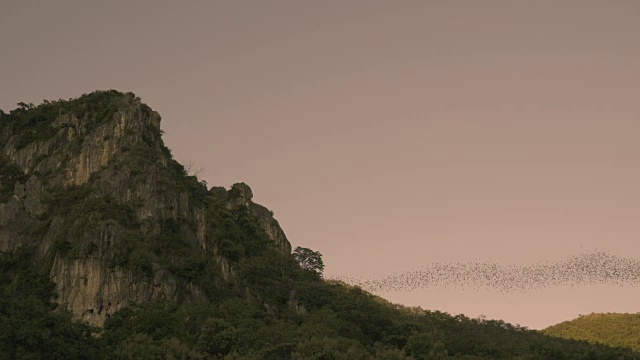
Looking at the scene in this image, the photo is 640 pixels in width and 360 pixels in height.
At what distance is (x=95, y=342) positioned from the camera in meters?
52.3

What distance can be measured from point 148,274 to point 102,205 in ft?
32.1

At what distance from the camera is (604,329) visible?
110875 mm

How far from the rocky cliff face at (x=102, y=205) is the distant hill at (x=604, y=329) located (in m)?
56.3

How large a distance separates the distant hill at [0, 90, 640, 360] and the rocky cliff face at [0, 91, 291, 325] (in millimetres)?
142

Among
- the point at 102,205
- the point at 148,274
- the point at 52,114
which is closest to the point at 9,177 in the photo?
the point at 52,114

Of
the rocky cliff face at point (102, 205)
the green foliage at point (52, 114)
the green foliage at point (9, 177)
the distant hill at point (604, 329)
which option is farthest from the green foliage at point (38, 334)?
the distant hill at point (604, 329)

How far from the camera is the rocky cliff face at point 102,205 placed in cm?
6631

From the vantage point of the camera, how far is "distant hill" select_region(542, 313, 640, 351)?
10322 centimetres

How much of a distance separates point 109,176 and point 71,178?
5.27m

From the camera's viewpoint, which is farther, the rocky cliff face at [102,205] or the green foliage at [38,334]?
the rocky cliff face at [102,205]

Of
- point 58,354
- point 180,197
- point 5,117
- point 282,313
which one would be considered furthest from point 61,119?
point 58,354

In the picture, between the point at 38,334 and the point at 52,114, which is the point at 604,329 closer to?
the point at 52,114

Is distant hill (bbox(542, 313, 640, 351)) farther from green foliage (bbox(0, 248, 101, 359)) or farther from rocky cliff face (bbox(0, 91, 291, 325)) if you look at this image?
green foliage (bbox(0, 248, 101, 359))

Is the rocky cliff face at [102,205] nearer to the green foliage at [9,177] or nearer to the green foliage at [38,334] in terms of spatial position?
the green foliage at [9,177]
